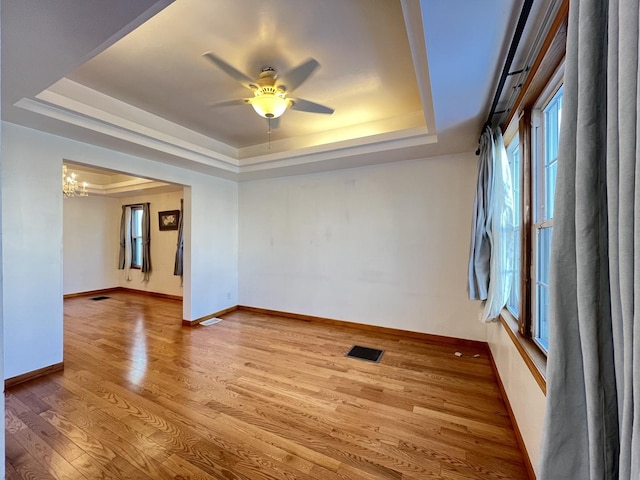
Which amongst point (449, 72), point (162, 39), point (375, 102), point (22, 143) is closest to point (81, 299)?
point (22, 143)

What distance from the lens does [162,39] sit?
6.29ft

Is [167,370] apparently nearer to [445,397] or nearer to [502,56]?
[445,397]

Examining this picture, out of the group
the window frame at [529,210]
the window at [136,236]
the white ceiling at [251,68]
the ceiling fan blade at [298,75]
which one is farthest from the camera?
the window at [136,236]

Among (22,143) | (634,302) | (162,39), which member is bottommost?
(634,302)

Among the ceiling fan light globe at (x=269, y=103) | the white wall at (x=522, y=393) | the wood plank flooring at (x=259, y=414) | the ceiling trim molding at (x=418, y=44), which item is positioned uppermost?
the ceiling fan light globe at (x=269, y=103)

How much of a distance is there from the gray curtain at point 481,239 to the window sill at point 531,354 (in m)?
0.44

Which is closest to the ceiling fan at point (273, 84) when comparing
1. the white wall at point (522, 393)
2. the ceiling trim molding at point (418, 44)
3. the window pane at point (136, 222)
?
the ceiling trim molding at point (418, 44)

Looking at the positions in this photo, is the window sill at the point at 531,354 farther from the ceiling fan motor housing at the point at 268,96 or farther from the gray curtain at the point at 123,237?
the gray curtain at the point at 123,237

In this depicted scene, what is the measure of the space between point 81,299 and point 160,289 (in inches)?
58.6

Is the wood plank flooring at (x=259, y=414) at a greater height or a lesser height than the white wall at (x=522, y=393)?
lesser

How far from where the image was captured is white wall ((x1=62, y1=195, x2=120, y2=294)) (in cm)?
569

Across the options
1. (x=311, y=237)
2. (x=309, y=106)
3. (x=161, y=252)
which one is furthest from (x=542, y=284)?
(x=161, y=252)

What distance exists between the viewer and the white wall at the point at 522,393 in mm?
1385

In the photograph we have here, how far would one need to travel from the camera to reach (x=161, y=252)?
5934 mm
